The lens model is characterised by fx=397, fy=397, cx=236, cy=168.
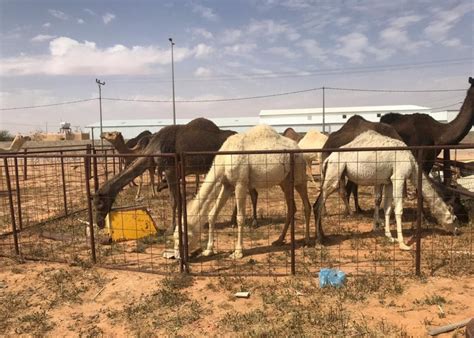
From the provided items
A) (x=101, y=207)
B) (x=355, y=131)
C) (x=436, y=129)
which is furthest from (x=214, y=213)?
(x=436, y=129)

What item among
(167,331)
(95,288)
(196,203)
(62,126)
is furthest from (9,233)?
(62,126)

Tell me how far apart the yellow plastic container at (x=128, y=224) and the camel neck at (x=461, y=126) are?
22.2ft

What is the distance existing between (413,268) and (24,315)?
16.7 feet

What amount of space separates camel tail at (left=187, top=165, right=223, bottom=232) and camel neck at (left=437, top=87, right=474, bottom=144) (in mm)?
5747

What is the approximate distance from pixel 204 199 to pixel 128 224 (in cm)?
210

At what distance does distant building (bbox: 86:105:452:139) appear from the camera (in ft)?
194

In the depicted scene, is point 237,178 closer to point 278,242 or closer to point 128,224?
point 278,242

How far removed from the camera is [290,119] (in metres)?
65.4

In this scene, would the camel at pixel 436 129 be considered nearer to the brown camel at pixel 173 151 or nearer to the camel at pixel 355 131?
the camel at pixel 355 131

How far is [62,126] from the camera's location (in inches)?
2232

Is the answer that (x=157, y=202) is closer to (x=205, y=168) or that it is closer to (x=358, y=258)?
(x=205, y=168)

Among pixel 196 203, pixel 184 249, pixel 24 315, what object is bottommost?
pixel 24 315

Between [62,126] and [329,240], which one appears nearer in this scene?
[329,240]

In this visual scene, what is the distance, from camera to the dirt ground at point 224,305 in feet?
13.7
